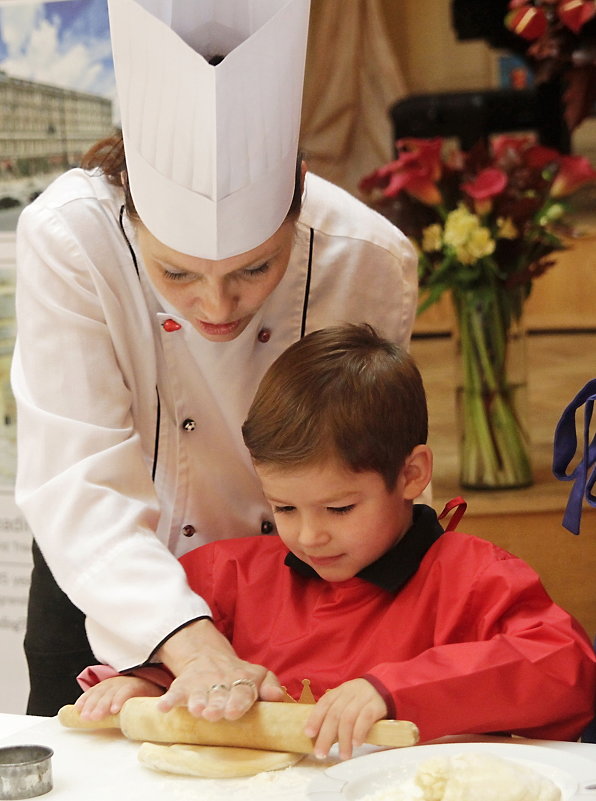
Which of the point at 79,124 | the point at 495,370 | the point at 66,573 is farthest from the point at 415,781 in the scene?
the point at 495,370

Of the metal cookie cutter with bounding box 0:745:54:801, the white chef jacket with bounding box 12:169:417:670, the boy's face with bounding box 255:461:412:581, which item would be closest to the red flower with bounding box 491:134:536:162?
the white chef jacket with bounding box 12:169:417:670

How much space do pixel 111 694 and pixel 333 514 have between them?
30cm

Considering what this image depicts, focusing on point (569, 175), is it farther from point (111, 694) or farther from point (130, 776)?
point (130, 776)

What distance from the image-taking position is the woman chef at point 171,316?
1.36 metres

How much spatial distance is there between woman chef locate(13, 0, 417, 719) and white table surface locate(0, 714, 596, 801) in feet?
0.24

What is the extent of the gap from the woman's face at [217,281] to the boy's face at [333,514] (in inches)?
7.0

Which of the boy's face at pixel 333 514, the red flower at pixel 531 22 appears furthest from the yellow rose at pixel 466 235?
the boy's face at pixel 333 514

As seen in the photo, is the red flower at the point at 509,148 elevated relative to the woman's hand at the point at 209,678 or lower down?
elevated

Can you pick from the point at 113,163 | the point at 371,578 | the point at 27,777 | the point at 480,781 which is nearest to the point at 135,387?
the point at 113,163

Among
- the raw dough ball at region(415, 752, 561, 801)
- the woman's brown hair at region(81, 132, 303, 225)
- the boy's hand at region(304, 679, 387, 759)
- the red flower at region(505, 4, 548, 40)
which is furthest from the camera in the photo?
the red flower at region(505, 4, 548, 40)

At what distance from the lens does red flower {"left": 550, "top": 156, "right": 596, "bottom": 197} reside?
278 cm

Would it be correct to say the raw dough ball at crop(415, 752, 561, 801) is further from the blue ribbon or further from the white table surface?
the blue ribbon

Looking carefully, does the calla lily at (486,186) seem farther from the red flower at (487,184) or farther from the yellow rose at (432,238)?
the yellow rose at (432,238)

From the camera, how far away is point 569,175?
110 inches
